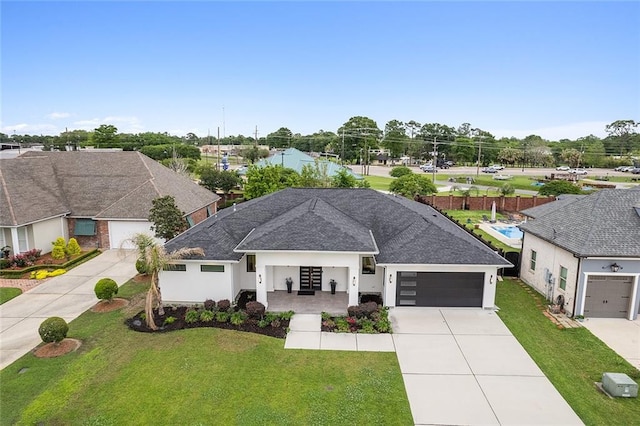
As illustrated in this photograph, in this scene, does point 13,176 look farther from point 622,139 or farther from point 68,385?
point 622,139

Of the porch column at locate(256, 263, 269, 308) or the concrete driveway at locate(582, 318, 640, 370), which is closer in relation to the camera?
the concrete driveway at locate(582, 318, 640, 370)

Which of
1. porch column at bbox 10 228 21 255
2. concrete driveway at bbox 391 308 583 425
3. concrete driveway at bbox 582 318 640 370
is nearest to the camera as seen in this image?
concrete driveway at bbox 391 308 583 425

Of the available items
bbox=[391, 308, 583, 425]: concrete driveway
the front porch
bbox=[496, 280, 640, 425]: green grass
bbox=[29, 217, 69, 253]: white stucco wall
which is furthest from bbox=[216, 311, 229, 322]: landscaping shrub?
bbox=[29, 217, 69, 253]: white stucco wall

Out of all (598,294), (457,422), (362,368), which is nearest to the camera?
(457,422)

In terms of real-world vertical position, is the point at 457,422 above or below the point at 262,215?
below

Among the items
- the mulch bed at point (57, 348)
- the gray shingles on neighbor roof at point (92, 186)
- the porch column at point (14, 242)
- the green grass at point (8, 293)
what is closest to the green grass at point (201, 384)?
the mulch bed at point (57, 348)

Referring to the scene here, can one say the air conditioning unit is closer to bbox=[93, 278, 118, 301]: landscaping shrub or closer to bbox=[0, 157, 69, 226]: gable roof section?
bbox=[93, 278, 118, 301]: landscaping shrub

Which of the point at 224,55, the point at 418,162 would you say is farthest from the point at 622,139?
the point at 224,55

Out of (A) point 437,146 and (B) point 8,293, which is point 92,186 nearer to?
(B) point 8,293
